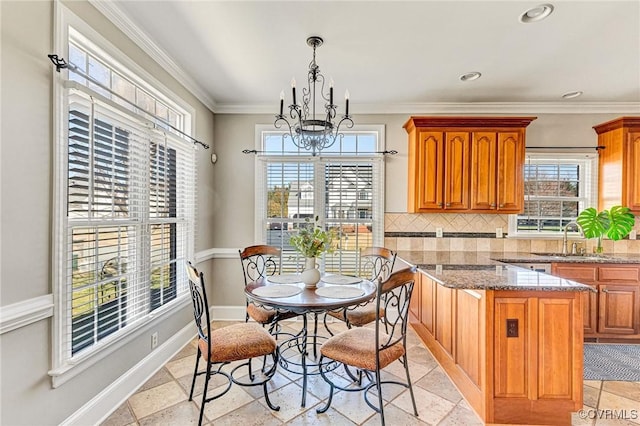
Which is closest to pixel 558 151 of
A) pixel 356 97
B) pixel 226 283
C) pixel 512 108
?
pixel 512 108

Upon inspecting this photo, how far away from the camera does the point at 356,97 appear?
359cm

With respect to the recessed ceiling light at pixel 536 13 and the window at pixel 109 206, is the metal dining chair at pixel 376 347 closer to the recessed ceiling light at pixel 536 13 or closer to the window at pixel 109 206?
the window at pixel 109 206

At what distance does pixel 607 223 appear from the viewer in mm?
3369

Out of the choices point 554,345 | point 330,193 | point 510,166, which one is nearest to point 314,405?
point 554,345

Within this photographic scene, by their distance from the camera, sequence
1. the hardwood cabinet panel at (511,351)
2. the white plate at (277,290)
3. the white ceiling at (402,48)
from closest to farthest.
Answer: the hardwood cabinet panel at (511,351)
the white ceiling at (402,48)
the white plate at (277,290)

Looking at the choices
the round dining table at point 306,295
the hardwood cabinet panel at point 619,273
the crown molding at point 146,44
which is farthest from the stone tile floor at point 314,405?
the crown molding at point 146,44

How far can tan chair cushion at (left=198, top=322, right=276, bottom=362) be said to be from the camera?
1.95 m

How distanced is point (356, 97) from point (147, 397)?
353cm

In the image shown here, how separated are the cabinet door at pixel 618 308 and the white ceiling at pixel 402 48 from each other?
2.16 metres

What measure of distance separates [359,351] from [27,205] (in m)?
1.99

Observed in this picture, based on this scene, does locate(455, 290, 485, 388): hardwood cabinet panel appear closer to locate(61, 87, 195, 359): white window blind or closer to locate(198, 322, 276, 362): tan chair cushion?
locate(198, 322, 276, 362): tan chair cushion

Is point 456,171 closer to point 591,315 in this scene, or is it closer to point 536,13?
point 536,13

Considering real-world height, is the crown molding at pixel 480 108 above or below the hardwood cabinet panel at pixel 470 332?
above

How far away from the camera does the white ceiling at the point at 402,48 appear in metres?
2.03
